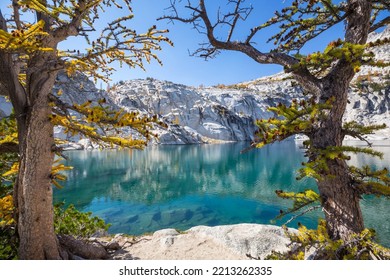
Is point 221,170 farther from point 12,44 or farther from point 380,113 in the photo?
point 380,113

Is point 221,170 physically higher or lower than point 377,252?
lower

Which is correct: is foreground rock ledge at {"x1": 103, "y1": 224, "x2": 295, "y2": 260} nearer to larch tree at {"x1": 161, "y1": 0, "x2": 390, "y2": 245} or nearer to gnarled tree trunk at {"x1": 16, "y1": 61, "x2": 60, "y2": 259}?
gnarled tree trunk at {"x1": 16, "y1": 61, "x2": 60, "y2": 259}

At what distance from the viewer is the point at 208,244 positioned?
9141 mm

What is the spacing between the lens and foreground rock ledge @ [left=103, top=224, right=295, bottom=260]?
8156 mm

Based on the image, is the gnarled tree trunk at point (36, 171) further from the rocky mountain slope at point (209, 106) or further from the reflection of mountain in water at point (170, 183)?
the rocky mountain slope at point (209, 106)

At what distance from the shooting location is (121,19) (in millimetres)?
5469

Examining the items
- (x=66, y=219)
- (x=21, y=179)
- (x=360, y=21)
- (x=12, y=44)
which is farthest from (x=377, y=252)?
(x=66, y=219)

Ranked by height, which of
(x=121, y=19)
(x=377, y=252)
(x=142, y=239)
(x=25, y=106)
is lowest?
(x=142, y=239)

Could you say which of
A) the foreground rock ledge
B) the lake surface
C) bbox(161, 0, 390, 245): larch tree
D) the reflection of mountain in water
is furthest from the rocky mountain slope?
bbox(161, 0, 390, 245): larch tree

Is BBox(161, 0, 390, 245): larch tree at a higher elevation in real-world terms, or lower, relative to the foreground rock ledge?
higher

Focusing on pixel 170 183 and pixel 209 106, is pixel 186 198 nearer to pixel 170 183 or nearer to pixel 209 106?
pixel 170 183

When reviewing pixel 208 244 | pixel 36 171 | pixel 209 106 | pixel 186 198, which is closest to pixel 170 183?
pixel 186 198

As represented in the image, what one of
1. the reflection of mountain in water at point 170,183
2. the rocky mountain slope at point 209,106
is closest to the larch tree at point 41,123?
the reflection of mountain in water at point 170,183
